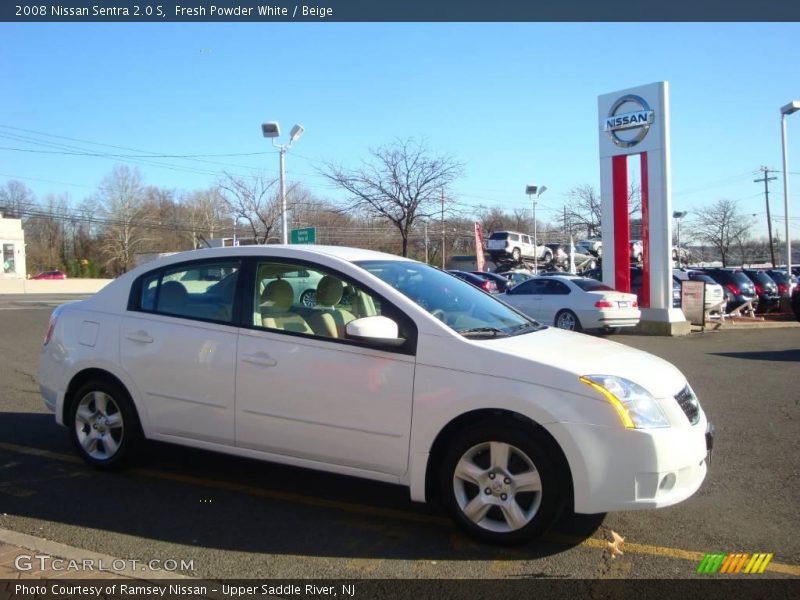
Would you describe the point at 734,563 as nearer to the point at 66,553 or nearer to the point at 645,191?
the point at 66,553

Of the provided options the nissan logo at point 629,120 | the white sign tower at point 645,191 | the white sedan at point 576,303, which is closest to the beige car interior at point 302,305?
the white sedan at point 576,303

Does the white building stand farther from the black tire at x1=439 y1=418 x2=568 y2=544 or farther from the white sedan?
the black tire at x1=439 y1=418 x2=568 y2=544

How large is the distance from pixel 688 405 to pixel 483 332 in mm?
1277

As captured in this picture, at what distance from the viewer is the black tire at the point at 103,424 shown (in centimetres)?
493

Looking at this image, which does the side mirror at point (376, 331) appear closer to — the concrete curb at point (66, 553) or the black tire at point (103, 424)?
the concrete curb at point (66, 553)

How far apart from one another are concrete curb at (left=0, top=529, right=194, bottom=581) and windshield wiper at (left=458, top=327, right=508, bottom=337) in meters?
2.04

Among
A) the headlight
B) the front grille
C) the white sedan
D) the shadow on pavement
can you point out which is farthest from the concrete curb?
the white sedan

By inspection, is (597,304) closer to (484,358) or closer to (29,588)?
(484,358)

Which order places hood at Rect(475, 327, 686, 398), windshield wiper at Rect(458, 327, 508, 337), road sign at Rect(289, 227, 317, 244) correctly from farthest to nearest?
road sign at Rect(289, 227, 317, 244) < windshield wiper at Rect(458, 327, 508, 337) < hood at Rect(475, 327, 686, 398)

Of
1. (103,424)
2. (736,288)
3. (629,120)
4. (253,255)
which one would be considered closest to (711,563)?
(253,255)

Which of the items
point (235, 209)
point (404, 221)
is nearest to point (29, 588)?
point (404, 221)

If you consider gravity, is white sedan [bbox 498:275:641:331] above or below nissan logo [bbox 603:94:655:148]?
below

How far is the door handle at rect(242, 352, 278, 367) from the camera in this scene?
4285 millimetres

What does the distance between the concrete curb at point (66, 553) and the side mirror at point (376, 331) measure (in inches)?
62.0
